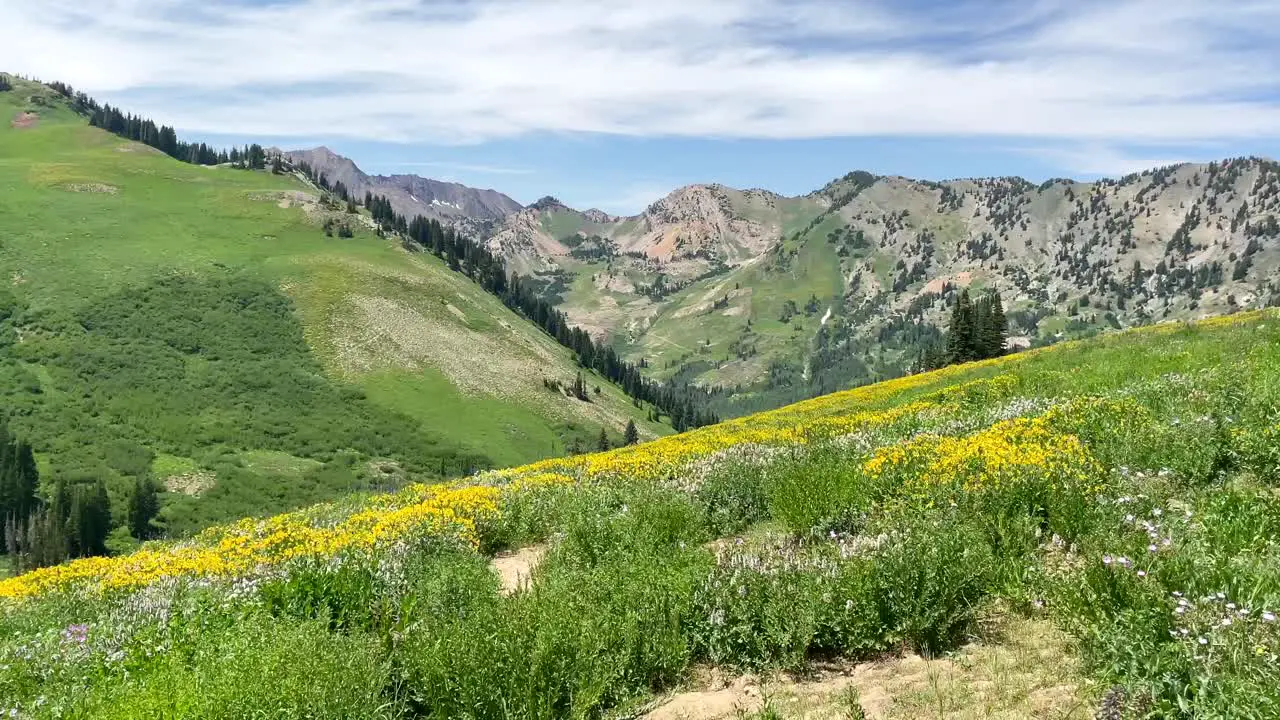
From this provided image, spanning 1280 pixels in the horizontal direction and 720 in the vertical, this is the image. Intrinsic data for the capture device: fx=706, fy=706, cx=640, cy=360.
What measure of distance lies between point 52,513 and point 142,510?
1133 cm

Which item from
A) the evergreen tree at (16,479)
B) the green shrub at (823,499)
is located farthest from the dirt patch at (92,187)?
the green shrub at (823,499)

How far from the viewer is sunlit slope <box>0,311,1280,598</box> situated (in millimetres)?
8773

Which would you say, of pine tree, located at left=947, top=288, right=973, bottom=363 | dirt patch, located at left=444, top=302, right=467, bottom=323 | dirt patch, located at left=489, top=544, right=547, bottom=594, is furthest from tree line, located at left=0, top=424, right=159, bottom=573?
dirt patch, located at left=489, top=544, right=547, bottom=594

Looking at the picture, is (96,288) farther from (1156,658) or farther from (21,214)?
(1156,658)

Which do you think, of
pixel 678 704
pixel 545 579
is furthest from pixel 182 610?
pixel 678 704

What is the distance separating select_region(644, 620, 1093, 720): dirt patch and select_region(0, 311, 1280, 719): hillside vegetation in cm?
3

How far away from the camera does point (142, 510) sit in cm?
10938

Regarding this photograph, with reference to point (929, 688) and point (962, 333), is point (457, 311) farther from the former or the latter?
point (929, 688)

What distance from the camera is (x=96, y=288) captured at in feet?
495

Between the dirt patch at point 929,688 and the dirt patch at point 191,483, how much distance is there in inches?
5270

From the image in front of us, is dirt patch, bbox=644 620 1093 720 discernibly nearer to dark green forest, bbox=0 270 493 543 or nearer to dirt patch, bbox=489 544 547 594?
dirt patch, bbox=489 544 547 594

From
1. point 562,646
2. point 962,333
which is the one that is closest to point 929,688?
point 562,646

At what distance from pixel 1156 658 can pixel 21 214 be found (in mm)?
226773

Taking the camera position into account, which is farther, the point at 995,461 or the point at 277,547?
the point at 277,547
